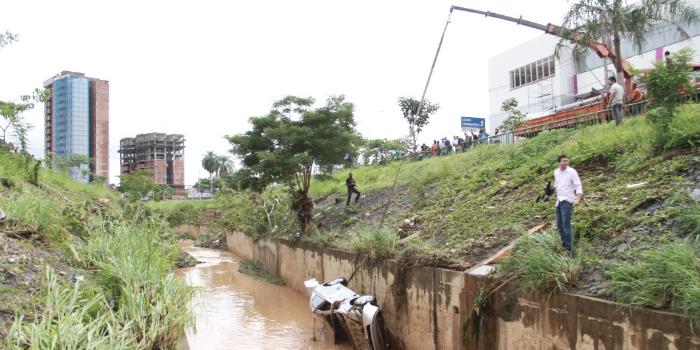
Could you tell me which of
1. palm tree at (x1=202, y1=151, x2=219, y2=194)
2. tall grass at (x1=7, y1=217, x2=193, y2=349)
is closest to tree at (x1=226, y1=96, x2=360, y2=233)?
tall grass at (x1=7, y1=217, x2=193, y2=349)

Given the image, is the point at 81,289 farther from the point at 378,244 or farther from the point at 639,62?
the point at 639,62

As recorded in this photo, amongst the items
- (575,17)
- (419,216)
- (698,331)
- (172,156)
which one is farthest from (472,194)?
(172,156)

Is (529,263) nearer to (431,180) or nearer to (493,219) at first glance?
(493,219)

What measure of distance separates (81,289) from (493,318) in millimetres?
5928

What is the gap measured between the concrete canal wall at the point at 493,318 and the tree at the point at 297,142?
257 inches

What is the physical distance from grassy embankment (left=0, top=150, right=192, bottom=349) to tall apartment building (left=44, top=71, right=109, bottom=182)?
4926 cm

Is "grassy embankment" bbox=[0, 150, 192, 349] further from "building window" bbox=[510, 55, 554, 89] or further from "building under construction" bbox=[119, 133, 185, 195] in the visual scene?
"building under construction" bbox=[119, 133, 185, 195]

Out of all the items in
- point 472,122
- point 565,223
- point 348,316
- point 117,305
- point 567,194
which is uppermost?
point 472,122

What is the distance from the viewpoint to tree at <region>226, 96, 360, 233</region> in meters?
20.2

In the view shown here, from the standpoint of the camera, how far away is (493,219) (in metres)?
11.2

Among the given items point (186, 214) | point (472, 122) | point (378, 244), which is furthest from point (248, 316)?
point (186, 214)

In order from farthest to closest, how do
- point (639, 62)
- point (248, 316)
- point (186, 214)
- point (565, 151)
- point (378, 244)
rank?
1. point (186, 214)
2. point (639, 62)
3. point (248, 316)
4. point (565, 151)
5. point (378, 244)

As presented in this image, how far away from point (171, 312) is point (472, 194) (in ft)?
32.3

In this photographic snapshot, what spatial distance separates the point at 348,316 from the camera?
11.0 metres
